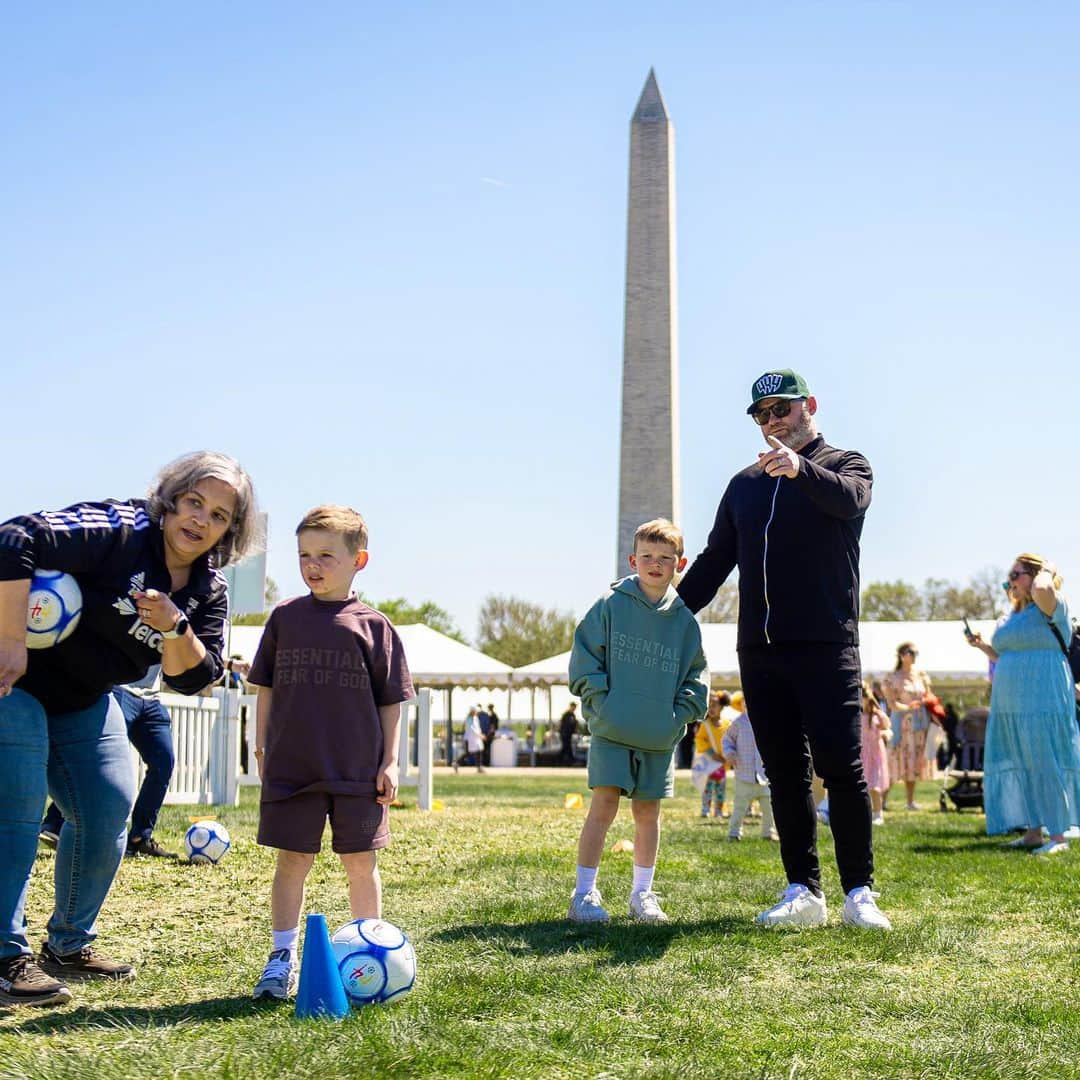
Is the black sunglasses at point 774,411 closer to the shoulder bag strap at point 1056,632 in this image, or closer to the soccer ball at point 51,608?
the soccer ball at point 51,608

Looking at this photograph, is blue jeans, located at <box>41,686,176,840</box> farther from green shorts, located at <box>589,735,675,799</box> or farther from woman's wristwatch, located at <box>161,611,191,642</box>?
woman's wristwatch, located at <box>161,611,191,642</box>

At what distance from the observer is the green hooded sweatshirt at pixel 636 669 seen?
234 inches

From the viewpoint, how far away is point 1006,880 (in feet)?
24.9

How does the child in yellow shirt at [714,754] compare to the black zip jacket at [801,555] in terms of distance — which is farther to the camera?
the child in yellow shirt at [714,754]

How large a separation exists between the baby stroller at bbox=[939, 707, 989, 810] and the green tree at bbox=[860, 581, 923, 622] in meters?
49.9

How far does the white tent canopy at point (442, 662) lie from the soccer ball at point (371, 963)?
28.8 m

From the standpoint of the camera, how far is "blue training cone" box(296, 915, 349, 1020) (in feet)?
12.4

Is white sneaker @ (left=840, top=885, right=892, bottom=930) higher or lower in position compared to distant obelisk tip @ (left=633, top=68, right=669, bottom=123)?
lower

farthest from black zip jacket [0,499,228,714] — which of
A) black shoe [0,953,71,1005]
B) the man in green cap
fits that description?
the man in green cap

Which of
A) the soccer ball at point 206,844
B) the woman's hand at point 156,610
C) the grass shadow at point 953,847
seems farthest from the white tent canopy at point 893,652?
the woman's hand at point 156,610

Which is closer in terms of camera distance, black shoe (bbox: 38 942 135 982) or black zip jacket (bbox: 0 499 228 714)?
black zip jacket (bbox: 0 499 228 714)

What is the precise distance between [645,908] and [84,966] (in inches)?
92.9

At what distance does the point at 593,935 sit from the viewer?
5.35m

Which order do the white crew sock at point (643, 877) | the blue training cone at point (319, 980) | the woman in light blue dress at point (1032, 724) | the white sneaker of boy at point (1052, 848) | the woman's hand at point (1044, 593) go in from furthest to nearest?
the woman in light blue dress at point (1032, 724) → the woman's hand at point (1044, 593) → the white sneaker of boy at point (1052, 848) → the white crew sock at point (643, 877) → the blue training cone at point (319, 980)
